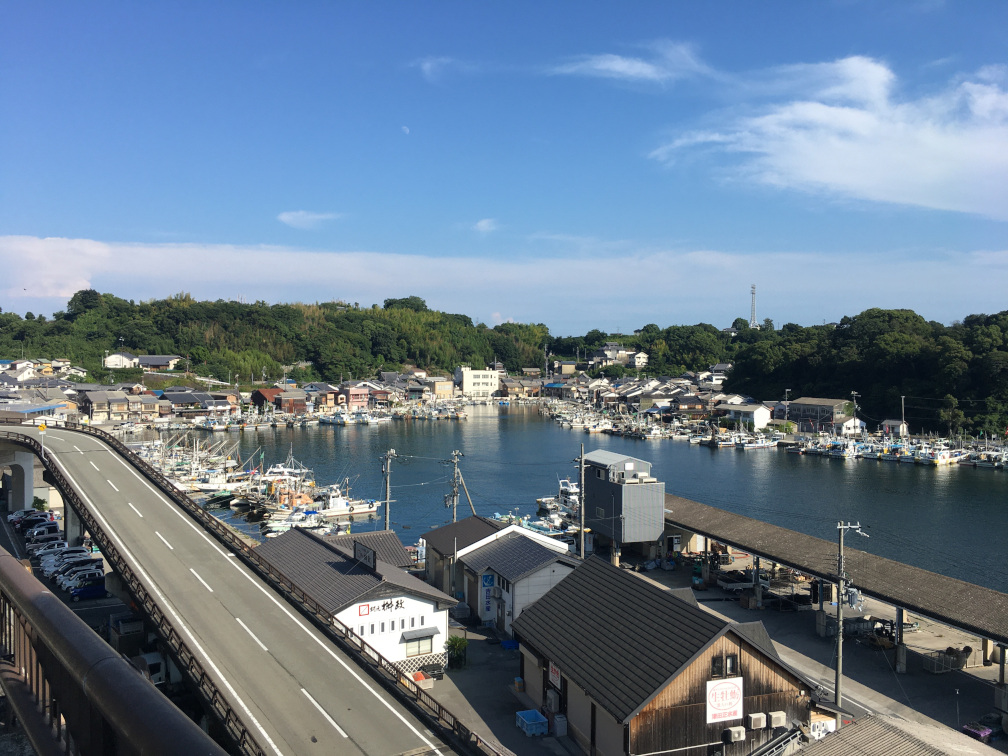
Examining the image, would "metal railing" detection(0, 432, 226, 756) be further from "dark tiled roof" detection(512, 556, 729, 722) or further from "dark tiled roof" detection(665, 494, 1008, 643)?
"dark tiled roof" detection(665, 494, 1008, 643)

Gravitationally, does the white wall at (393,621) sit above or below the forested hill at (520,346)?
below

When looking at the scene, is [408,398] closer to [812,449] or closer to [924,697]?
[812,449]

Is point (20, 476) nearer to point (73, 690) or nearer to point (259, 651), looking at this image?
point (259, 651)

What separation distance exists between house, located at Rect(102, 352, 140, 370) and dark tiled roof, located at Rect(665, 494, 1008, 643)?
47120 mm

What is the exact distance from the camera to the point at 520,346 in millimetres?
81500

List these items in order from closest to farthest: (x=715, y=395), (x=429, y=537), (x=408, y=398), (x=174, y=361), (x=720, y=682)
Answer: (x=720, y=682) → (x=429, y=537) → (x=715, y=395) → (x=174, y=361) → (x=408, y=398)

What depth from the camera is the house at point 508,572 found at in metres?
9.77

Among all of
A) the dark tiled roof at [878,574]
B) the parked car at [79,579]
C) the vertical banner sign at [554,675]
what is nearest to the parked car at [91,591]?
the parked car at [79,579]

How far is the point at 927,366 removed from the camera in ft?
119

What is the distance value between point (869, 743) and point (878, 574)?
4457 millimetres

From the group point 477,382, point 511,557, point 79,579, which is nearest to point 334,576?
point 511,557

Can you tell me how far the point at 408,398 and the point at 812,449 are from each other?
3183 centimetres

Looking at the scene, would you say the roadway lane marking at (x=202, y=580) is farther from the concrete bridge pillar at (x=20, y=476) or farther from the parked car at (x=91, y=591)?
the concrete bridge pillar at (x=20, y=476)

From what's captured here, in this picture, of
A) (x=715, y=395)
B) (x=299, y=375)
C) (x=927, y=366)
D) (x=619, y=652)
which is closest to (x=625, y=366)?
(x=715, y=395)
